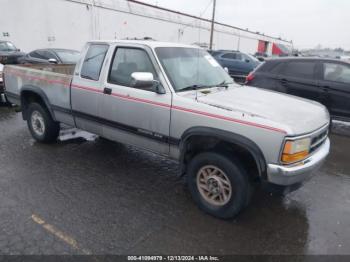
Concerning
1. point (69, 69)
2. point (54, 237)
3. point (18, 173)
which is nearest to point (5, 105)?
point (69, 69)

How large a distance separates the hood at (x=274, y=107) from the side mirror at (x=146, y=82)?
525 mm

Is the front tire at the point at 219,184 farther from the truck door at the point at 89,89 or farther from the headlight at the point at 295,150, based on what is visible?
the truck door at the point at 89,89

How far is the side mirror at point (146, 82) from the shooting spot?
340 centimetres

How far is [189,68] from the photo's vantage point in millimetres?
4031

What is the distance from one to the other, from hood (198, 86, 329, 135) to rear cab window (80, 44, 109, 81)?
68.2 inches

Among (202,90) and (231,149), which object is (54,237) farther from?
(202,90)

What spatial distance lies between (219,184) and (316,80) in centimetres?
487

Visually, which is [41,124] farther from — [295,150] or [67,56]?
[67,56]

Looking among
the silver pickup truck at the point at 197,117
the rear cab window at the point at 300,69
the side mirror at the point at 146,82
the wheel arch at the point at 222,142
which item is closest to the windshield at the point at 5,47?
the silver pickup truck at the point at 197,117

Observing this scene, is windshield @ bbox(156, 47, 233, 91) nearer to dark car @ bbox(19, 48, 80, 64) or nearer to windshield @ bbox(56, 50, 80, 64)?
dark car @ bbox(19, 48, 80, 64)

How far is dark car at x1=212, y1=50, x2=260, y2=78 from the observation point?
667 inches

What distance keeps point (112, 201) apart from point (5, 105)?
675 cm

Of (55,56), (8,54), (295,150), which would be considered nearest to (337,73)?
(295,150)

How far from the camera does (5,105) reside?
8.74 meters
